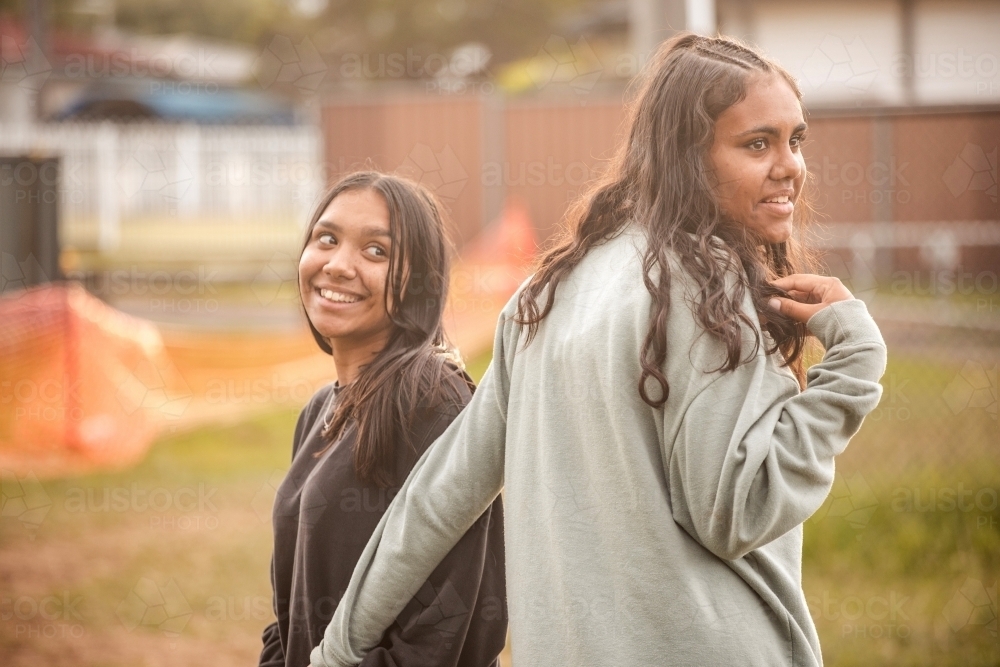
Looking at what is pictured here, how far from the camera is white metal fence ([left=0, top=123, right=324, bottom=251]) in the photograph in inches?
596

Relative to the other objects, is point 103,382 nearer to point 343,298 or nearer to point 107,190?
point 343,298

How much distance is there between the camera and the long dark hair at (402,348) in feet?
6.36

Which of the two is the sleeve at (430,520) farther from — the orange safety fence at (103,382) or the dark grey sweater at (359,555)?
the orange safety fence at (103,382)

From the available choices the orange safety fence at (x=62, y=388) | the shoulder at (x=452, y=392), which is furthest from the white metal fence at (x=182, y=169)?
the shoulder at (x=452, y=392)

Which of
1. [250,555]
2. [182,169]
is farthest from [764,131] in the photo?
[182,169]

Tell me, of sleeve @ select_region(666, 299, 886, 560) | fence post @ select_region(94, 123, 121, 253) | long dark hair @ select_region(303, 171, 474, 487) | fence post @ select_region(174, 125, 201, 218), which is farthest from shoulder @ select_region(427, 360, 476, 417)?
fence post @ select_region(94, 123, 121, 253)

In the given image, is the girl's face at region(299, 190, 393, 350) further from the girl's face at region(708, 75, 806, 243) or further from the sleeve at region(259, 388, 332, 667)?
the girl's face at region(708, 75, 806, 243)

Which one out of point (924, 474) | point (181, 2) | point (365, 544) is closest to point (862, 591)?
point (924, 474)

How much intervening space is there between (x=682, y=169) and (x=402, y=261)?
70 centimetres

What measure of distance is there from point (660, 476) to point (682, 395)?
0.14 m

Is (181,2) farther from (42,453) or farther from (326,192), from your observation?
(326,192)

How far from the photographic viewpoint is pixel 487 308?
372 inches

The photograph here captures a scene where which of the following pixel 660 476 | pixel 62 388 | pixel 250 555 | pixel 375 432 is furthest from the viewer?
pixel 62 388

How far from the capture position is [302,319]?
10.4 metres
